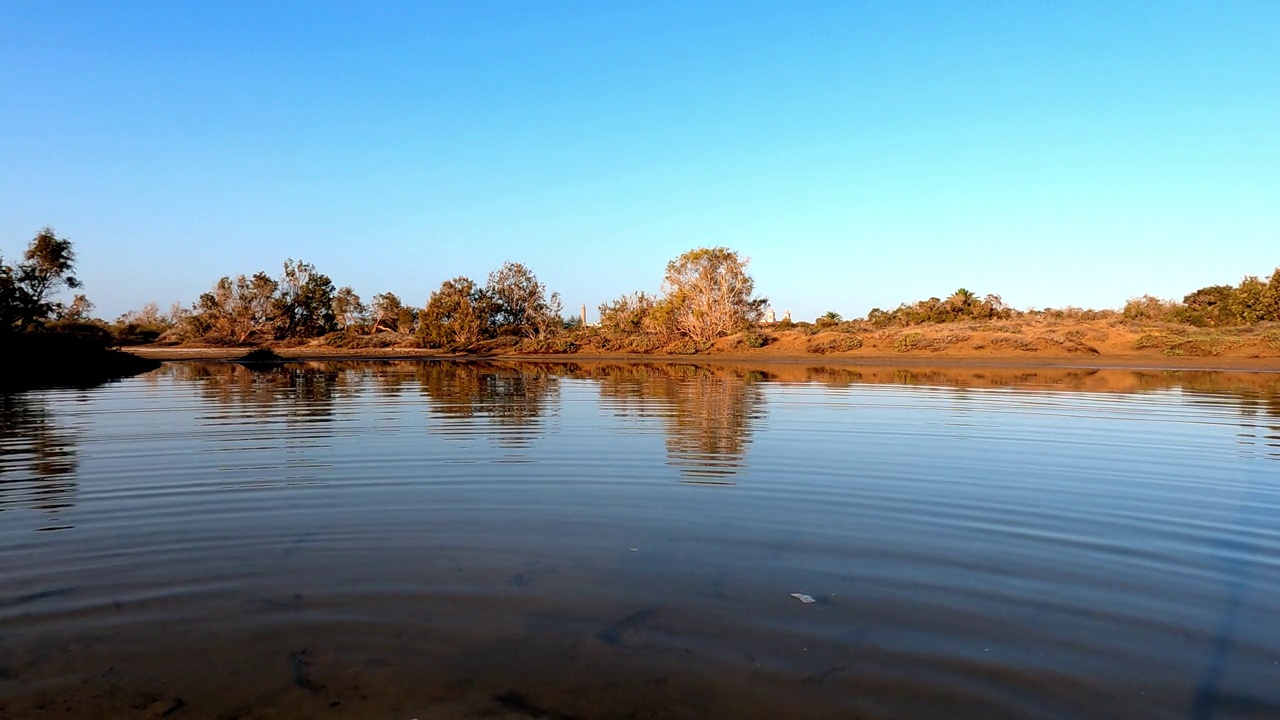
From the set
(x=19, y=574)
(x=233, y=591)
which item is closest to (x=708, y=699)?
(x=233, y=591)

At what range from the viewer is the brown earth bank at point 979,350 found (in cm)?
3794

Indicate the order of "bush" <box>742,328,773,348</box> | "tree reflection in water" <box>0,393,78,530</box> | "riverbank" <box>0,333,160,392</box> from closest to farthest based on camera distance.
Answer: "tree reflection in water" <box>0,393,78,530</box> → "riverbank" <box>0,333,160,392</box> → "bush" <box>742,328,773,348</box>

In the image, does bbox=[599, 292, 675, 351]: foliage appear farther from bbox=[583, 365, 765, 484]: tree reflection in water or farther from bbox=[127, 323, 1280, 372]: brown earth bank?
bbox=[583, 365, 765, 484]: tree reflection in water

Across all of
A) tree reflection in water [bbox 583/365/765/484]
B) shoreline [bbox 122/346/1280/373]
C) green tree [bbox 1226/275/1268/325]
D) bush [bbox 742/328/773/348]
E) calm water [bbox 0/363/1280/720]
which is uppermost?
green tree [bbox 1226/275/1268/325]

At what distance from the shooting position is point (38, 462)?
10.2 meters

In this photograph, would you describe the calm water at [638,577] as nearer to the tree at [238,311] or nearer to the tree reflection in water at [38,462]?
the tree reflection in water at [38,462]

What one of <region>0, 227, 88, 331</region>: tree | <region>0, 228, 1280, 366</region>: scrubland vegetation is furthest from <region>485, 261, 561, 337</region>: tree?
<region>0, 227, 88, 331</region>: tree

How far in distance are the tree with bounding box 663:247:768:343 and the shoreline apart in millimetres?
4128

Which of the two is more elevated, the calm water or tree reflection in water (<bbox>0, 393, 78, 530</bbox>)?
tree reflection in water (<bbox>0, 393, 78, 530</bbox>)

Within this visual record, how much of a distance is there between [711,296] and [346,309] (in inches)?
1423

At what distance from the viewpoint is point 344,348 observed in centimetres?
6600

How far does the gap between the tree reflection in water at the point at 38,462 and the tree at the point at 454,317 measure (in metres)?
48.5

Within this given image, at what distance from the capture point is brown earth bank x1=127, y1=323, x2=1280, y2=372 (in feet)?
124

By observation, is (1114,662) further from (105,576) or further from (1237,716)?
(105,576)
